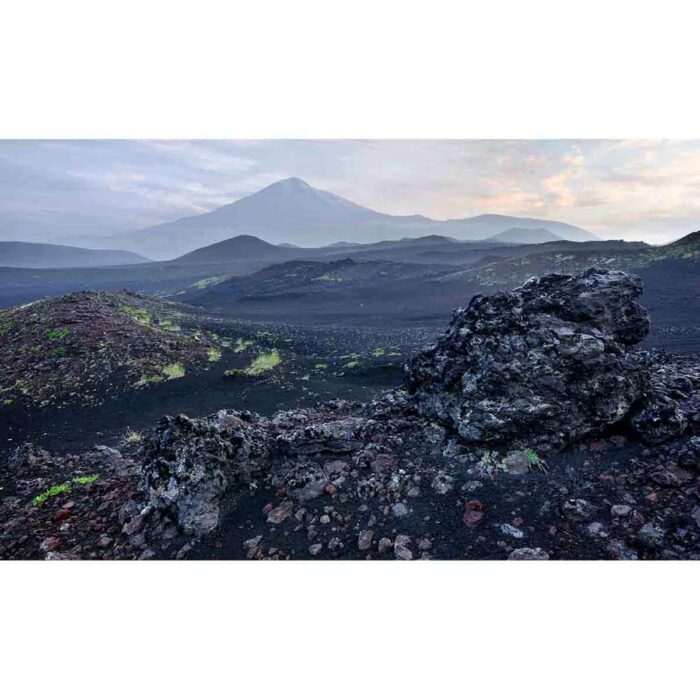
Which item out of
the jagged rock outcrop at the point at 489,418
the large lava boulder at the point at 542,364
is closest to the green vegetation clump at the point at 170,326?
the jagged rock outcrop at the point at 489,418

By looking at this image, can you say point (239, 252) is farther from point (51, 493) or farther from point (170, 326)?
point (51, 493)

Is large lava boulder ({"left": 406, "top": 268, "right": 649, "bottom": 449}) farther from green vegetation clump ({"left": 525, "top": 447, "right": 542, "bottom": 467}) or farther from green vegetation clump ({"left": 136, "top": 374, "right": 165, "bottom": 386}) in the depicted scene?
green vegetation clump ({"left": 136, "top": 374, "right": 165, "bottom": 386})

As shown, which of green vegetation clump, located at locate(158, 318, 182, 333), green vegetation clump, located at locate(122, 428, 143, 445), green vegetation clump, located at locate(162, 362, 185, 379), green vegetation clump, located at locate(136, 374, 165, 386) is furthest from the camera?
green vegetation clump, located at locate(158, 318, 182, 333)

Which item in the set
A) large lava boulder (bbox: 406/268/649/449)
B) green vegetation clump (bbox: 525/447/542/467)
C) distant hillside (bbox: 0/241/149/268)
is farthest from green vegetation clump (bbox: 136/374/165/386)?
distant hillside (bbox: 0/241/149/268)

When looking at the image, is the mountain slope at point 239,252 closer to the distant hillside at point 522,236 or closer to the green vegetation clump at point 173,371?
the distant hillside at point 522,236

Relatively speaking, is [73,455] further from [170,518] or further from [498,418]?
[498,418]

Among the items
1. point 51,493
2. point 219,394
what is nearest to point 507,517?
point 51,493

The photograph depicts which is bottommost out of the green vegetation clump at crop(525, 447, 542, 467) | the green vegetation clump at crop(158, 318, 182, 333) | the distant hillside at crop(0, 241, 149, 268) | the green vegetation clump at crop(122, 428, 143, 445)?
the green vegetation clump at crop(122, 428, 143, 445)
